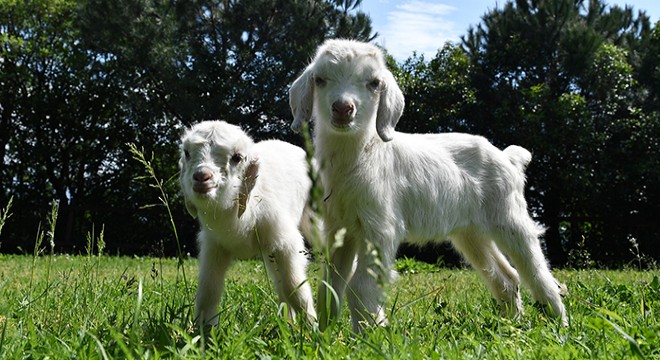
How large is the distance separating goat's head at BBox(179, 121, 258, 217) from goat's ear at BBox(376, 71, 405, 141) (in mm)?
770

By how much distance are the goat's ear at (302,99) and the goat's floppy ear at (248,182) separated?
316 mm

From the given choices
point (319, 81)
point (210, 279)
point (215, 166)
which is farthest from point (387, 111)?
point (210, 279)

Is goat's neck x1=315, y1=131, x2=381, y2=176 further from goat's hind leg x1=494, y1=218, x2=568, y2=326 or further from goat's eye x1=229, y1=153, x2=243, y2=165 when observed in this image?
goat's hind leg x1=494, y1=218, x2=568, y2=326

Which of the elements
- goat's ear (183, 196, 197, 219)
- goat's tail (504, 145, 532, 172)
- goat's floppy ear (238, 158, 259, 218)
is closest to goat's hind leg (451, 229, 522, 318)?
goat's tail (504, 145, 532, 172)

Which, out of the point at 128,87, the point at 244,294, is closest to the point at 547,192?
the point at 128,87

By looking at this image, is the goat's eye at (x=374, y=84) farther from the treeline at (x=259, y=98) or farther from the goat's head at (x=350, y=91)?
the treeline at (x=259, y=98)

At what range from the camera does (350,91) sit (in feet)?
11.6

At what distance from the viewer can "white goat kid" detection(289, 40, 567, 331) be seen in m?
3.51

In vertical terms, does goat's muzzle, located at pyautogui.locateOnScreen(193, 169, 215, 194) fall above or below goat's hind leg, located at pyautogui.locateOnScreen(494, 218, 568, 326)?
above

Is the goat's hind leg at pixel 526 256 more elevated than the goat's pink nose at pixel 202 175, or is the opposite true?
the goat's pink nose at pixel 202 175

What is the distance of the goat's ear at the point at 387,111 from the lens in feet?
12.1

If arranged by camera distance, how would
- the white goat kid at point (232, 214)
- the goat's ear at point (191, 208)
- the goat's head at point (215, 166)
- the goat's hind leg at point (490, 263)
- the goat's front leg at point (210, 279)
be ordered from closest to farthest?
the goat's head at point (215, 166) < the white goat kid at point (232, 214) < the goat's front leg at point (210, 279) < the goat's ear at point (191, 208) < the goat's hind leg at point (490, 263)

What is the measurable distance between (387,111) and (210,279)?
1.41 meters

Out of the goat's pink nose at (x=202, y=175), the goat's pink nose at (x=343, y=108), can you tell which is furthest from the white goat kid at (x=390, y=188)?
the goat's pink nose at (x=202, y=175)
